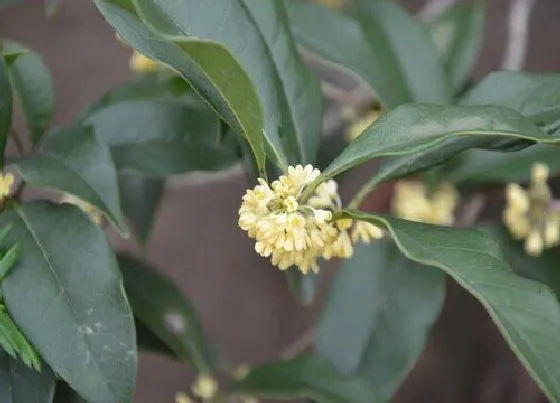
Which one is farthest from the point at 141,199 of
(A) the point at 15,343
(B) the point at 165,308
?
(A) the point at 15,343

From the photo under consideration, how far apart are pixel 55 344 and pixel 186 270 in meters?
0.88

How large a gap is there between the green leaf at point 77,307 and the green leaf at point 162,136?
15 centimetres

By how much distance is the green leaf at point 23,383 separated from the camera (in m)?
0.56

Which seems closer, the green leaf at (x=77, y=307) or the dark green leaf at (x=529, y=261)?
the green leaf at (x=77, y=307)

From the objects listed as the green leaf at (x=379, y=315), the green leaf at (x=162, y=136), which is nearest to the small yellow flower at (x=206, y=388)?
the green leaf at (x=379, y=315)

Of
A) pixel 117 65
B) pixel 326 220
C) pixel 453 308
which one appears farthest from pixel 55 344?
pixel 117 65

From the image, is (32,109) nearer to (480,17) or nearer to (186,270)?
(480,17)

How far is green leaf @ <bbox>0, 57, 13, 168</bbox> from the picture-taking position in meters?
0.58

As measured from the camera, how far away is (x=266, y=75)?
0.59 m

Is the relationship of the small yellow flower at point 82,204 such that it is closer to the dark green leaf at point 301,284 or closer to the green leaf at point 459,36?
the dark green leaf at point 301,284

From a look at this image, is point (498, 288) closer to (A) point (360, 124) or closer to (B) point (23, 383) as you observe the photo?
(B) point (23, 383)

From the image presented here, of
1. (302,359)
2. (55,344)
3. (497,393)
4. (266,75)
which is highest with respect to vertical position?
(266,75)

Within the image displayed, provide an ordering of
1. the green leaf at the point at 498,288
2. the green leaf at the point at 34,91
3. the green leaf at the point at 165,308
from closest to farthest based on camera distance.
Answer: the green leaf at the point at 498,288, the green leaf at the point at 34,91, the green leaf at the point at 165,308

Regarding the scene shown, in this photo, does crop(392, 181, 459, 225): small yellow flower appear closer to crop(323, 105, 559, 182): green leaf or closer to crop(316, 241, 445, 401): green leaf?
crop(316, 241, 445, 401): green leaf
